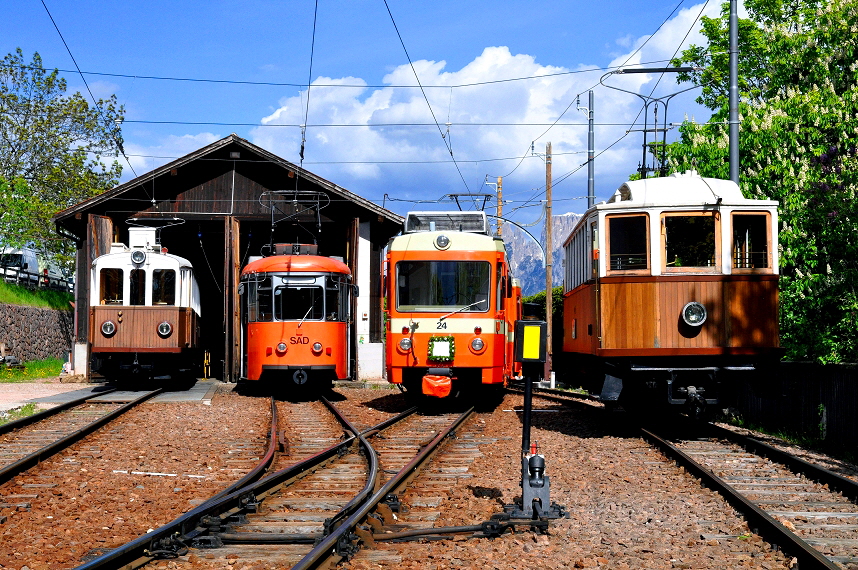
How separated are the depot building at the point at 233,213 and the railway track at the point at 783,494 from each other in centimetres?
1566

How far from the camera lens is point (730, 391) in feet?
41.7

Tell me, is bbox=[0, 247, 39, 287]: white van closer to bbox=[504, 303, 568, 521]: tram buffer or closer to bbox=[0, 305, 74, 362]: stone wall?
bbox=[0, 305, 74, 362]: stone wall

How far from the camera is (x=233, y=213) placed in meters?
27.2

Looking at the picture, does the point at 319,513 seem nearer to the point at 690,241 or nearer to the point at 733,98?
the point at 690,241

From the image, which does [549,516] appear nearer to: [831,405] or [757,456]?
[757,456]

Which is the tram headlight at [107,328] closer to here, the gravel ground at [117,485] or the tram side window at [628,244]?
the gravel ground at [117,485]

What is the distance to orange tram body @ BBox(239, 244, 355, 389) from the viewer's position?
19.6 m

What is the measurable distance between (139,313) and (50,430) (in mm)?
8819

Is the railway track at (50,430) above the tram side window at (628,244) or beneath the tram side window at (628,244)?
beneath

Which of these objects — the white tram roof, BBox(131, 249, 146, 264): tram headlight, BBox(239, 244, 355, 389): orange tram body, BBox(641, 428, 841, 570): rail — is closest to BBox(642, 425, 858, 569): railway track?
BBox(641, 428, 841, 570): rail

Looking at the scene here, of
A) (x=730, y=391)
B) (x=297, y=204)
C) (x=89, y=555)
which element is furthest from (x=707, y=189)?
(x=297, y=204)

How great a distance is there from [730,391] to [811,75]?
14.5 m

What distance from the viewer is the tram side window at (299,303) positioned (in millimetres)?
19812

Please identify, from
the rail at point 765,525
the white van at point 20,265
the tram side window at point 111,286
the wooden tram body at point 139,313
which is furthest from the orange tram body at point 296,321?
the white van at point 20,265
